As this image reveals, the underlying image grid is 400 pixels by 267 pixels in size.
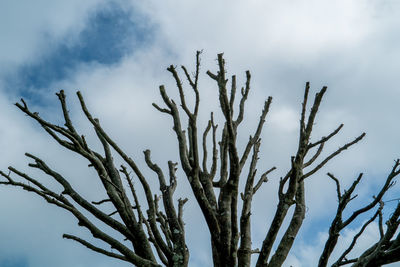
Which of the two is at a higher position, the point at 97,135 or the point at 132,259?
the point at 97,135

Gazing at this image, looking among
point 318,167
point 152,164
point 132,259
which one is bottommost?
point 132,259

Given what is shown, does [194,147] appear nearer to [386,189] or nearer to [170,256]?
[170,256]

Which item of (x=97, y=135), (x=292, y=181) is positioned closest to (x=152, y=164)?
(x=97, y=135)

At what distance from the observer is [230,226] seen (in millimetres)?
4465

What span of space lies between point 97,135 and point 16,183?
1314 mm

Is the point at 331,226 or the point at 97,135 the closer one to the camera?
the point at 331,226

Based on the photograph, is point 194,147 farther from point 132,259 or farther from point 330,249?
point 330,249

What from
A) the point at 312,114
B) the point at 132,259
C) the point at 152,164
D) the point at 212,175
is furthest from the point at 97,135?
the point at 312,114

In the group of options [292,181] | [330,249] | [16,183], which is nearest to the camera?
[330,249]

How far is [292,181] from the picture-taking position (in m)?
4.31

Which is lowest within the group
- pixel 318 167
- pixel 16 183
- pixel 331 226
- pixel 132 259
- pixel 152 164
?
pixel 132 259

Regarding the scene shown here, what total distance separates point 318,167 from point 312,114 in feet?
2.52

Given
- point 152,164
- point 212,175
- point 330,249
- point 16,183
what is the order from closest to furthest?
1. point 330,249
2. point 16,183
3. point 212,175
4. point 152,164

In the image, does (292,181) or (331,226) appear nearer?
(331,226)
